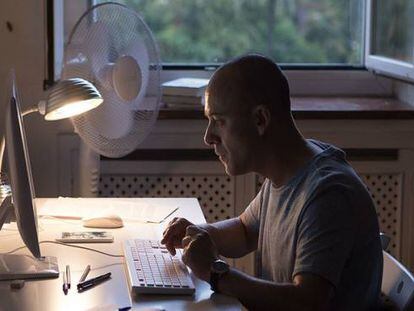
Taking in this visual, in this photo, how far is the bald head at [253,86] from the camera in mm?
1768

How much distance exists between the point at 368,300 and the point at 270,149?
368 millimetres

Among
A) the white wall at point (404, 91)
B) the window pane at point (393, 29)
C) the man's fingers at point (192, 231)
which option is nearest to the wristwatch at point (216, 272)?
the man's fingers at point (192, 231)

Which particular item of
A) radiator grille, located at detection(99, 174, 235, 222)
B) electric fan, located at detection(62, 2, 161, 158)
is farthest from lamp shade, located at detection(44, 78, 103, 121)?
radiator grille, located at detection(99, 174, 235, 222)

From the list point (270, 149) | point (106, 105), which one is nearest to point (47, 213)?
point (106, 105)

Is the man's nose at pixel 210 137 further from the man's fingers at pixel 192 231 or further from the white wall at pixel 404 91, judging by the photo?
the white wall at pixel 404 91

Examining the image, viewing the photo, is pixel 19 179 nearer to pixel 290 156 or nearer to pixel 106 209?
pixel 290 156

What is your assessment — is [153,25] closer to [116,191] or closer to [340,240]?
[116,191]

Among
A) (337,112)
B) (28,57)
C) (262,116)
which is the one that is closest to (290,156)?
(262,116)

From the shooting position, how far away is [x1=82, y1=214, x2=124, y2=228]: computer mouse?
7.16 ft

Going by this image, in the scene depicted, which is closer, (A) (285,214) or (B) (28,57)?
(A) (285,214)

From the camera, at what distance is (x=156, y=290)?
1.67 m

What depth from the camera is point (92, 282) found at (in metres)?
1.74

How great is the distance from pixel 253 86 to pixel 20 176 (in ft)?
1.67

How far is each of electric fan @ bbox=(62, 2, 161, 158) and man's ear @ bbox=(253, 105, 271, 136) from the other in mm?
607
